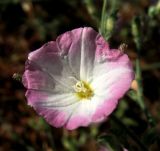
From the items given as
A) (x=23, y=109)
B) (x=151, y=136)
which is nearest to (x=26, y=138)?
(x=23, y=109)

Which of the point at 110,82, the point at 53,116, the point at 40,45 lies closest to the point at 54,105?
the point at 53,116

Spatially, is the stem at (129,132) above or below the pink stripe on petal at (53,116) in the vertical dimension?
below

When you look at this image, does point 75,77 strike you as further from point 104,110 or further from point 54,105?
Answer: point 104,110

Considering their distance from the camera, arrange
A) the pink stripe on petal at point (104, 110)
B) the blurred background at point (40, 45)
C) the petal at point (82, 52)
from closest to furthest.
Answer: the pink stripe on petal at point (104, 110), the petal at point (82, 52), the blurred background at point (40, 45)

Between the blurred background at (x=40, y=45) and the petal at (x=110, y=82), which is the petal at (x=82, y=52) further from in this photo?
the blurred background at (x=40, y=45)

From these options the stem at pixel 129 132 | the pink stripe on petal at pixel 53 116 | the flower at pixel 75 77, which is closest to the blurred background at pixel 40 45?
the stem at pixel 129 132

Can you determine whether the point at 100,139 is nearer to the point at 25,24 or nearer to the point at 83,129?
the point at 83,129

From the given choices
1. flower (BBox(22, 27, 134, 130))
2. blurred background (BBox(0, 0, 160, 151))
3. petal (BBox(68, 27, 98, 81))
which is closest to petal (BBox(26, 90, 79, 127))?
flower (BBox(22, 27, 134, 130))
